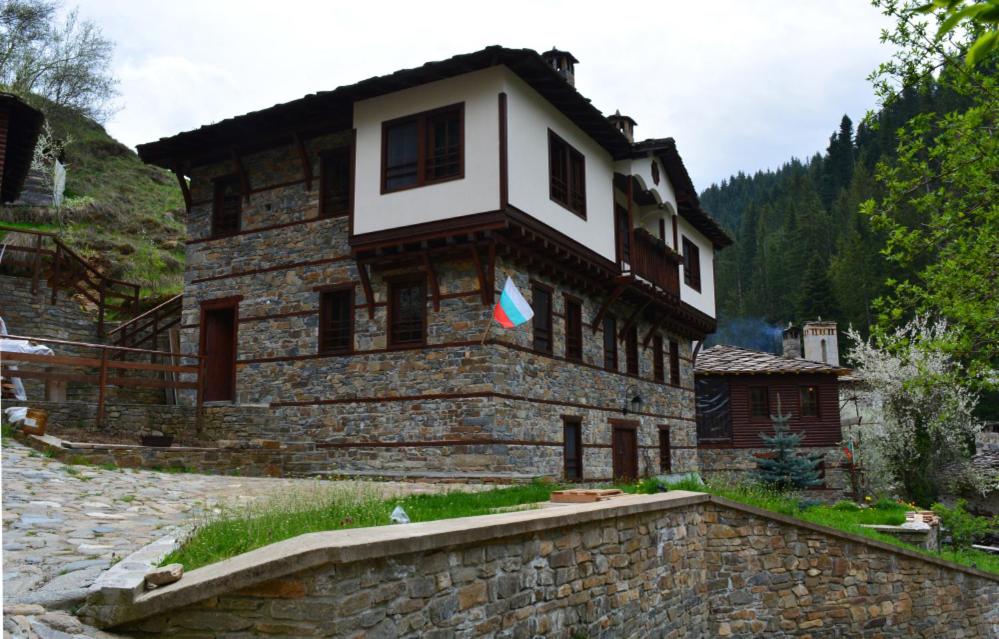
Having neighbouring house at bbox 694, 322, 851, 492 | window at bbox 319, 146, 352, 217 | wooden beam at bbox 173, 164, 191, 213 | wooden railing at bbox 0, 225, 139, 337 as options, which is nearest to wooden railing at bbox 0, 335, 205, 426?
wooden railing at bbox 0, 225, 139, 337

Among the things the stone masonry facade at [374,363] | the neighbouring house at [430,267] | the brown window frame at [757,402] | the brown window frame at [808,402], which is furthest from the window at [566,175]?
the brown window frame at [808,402]

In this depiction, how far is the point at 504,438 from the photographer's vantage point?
44.7 feet

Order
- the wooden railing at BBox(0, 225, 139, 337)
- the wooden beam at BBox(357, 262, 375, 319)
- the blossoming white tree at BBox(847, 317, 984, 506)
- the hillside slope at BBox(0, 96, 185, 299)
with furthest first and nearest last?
the hillside slope at BBox(0, 96, 185, 299)
the blossoming white tree at BBox(847, 317, 984, 506)
the wooden railing at BBox(0, 225, 139, 337)
the wooden beam at BBox(357, 262, 375, 319)

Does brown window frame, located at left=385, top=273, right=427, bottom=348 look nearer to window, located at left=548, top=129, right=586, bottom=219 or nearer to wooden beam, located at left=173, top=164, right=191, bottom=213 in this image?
window, located at left=548, top=129, right=586, bottom=219

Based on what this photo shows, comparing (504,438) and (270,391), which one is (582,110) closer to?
(504,438)

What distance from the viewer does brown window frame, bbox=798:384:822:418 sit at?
29.0 metres

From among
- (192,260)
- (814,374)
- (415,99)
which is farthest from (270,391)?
(814,374)

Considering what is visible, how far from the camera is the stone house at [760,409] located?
2842 centimetres

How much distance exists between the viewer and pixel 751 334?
200ft

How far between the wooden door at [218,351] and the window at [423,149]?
520cm

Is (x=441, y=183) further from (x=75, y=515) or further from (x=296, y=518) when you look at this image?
(x=296, y=518)

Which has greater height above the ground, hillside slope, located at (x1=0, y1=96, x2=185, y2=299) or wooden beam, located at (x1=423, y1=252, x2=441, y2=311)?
hillside slope, located at (x1=0, y1=96, x2=185, y2=299)

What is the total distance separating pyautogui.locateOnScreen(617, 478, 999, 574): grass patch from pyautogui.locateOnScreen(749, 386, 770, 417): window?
30.9ft

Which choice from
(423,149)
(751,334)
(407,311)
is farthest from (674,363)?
(751,334)
